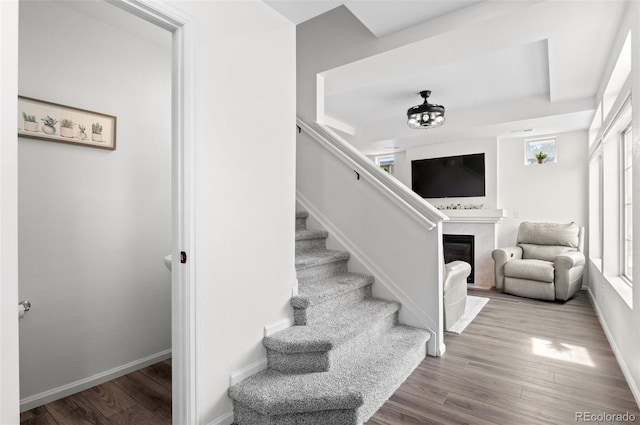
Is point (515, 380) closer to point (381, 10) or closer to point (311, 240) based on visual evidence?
point (311, 240)

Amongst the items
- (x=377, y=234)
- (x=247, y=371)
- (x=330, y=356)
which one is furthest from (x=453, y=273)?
(x=247, y=371)

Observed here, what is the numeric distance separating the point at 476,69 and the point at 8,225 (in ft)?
13.2

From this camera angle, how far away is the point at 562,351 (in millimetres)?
2727

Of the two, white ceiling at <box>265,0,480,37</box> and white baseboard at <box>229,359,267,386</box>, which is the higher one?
white ceiling at <box>265,0,480,37</box>

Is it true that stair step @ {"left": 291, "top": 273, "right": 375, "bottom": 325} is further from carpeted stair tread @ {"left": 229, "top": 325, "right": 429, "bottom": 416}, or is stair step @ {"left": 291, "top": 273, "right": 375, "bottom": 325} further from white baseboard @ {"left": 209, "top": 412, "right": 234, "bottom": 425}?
white baseboard @ {"left": 209, "top": 412, "right": 234, "bottom": 425}

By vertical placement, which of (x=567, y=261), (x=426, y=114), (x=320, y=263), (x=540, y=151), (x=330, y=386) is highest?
(x=426, y=114)

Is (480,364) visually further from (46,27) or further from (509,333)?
(46,27)

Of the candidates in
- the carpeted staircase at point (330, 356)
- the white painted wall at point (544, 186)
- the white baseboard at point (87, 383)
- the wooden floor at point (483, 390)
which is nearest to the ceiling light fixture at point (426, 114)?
the white painted wall at point (544, 186)

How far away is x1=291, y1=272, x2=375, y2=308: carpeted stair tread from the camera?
86.6 inches

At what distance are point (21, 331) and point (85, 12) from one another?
81.5 inches

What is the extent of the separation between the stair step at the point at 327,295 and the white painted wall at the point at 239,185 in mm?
111

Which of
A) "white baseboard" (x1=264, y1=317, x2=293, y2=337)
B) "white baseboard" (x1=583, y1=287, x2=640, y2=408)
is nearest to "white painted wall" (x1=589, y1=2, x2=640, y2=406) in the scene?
"white baseboard" (x1=583, y1=287, x2=640, y2=408)

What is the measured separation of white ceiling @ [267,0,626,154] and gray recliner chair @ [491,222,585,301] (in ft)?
4.92

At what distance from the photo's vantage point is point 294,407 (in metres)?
1.65
